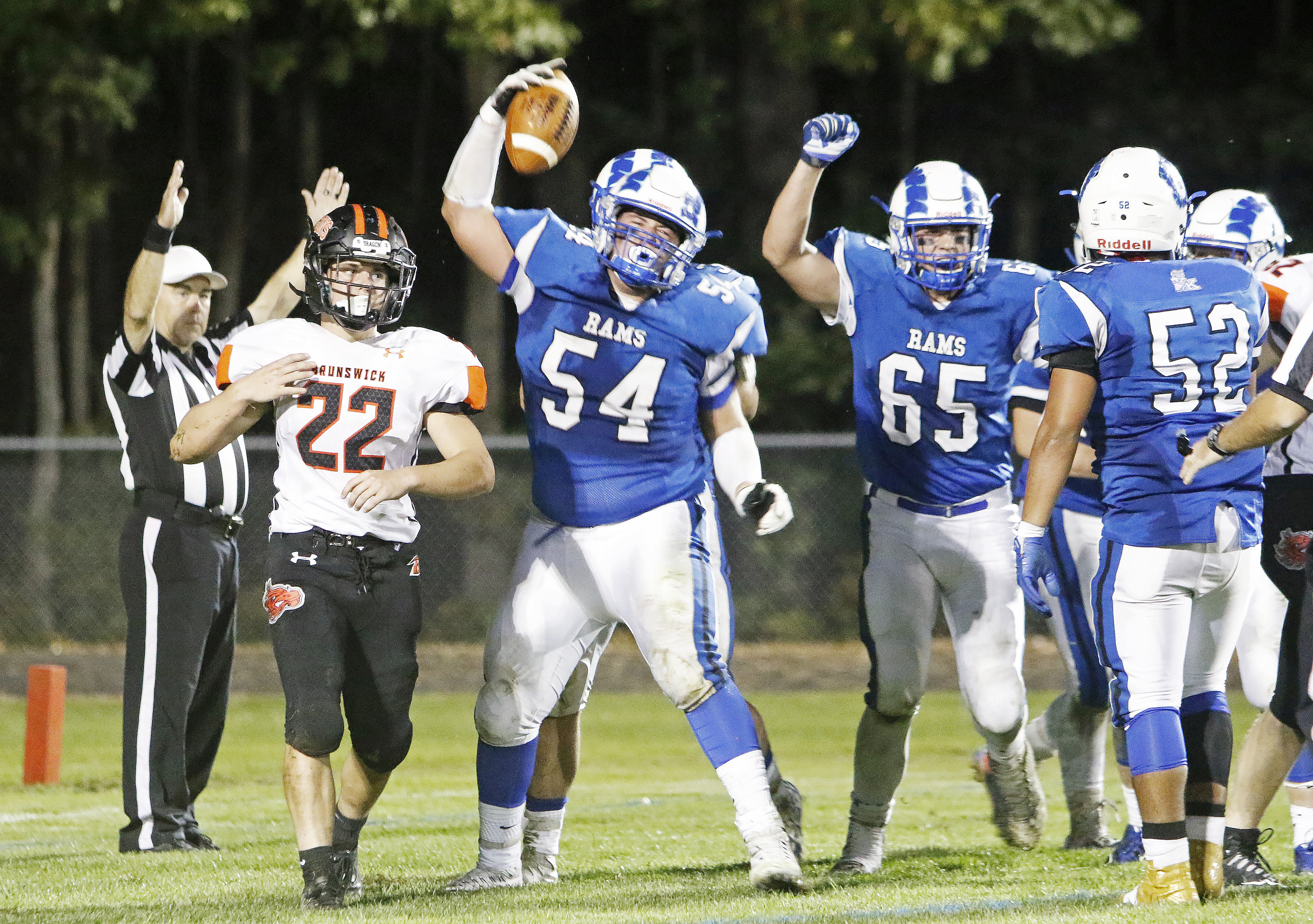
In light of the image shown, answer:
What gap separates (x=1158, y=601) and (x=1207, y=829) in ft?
2.28

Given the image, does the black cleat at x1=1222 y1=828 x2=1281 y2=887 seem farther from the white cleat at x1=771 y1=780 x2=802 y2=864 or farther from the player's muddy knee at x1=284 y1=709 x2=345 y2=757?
the player's muddy knee at x1=284 y1=709 x2=345 y2=757

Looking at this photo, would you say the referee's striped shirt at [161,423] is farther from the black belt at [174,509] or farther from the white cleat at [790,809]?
the white cleat at [790,809]

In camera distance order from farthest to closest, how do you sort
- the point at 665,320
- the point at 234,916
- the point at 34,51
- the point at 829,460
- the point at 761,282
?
the point at 761,282, the point at 34,51, the point at 829,460, the point at 665,320, the point at 234,916

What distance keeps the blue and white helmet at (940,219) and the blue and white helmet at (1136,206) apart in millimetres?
507

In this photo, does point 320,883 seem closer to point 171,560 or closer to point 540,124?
point 171,560

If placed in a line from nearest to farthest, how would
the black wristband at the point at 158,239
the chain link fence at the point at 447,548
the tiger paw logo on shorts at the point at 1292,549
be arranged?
1. the tiger paw logo on shorts at the point at 1292,549
2. the black wristband at the point at 158,239
3. the chain link fence at the point at 447,548

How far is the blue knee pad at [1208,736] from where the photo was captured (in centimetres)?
469

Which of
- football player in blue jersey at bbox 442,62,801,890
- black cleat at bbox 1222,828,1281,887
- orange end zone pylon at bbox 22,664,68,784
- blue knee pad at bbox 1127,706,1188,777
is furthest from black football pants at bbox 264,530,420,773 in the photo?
orange end zone pylon at bbox 22,664,68,784

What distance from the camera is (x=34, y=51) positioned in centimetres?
1370

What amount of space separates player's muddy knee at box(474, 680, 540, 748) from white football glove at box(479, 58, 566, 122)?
1.70m

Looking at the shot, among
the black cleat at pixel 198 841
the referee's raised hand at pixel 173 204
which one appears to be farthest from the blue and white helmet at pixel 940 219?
the black cleat at pixel 198 841

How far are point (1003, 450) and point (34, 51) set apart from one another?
10890mm

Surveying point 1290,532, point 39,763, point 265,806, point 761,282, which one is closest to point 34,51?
point 761,282

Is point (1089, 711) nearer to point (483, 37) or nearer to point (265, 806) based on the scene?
point (265, 806)
